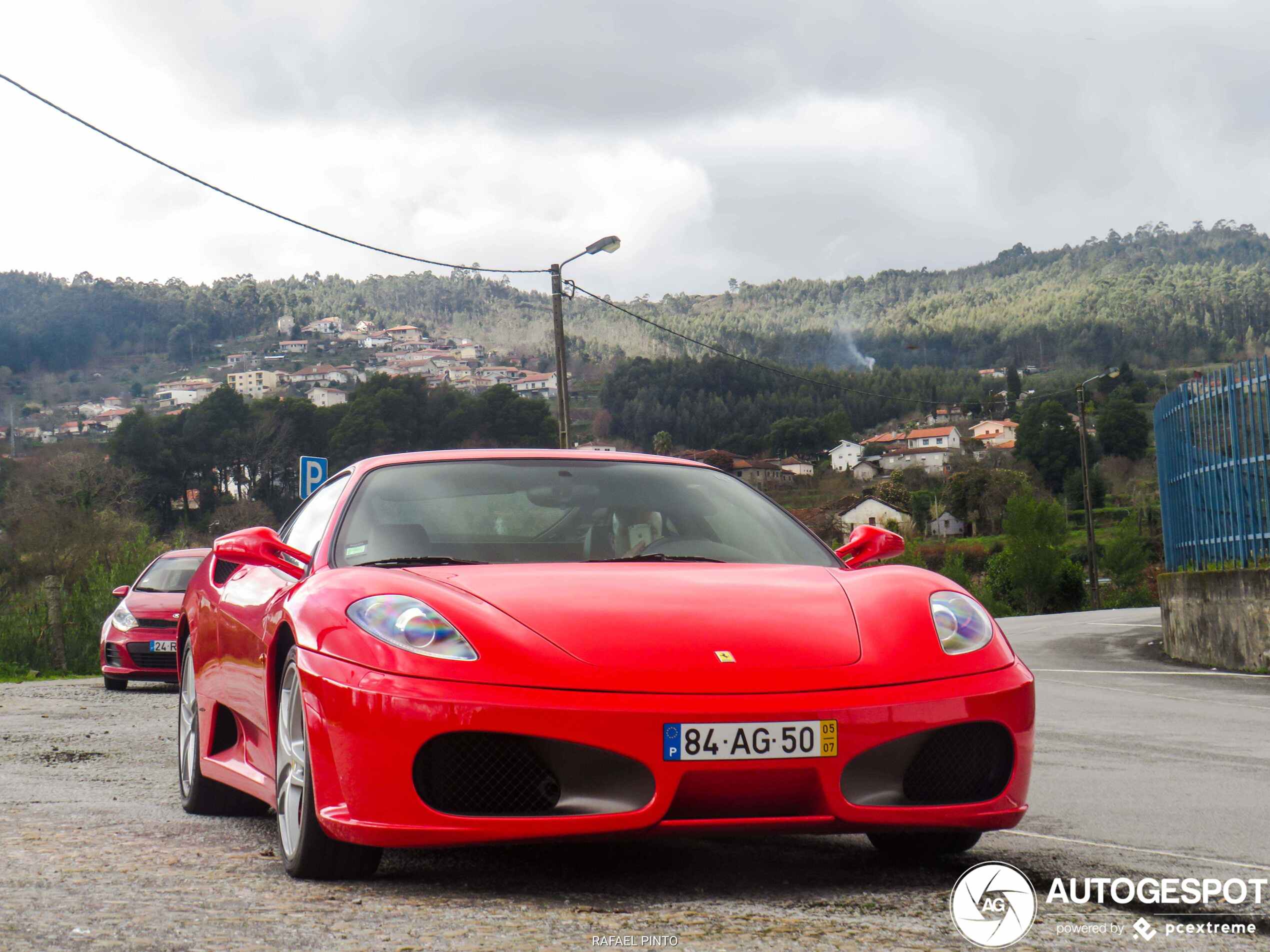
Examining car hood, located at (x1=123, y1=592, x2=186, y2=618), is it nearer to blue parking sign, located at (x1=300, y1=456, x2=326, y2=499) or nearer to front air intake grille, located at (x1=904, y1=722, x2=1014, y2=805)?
blue parking sign, located at (x1=300, y1=456, x2=326, y2=499)

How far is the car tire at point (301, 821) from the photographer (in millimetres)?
3734

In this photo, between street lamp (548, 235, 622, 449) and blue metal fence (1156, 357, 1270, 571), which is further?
street lamp (548, 235, 622, 449)

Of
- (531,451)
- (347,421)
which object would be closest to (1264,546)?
(531,451)

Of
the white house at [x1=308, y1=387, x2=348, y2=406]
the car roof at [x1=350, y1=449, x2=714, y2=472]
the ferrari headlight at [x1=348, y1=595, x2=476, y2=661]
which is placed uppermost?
the white house at [x1=308, y1=387, x2=348, y2=406]

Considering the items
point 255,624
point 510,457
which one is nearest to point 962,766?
point 510,457

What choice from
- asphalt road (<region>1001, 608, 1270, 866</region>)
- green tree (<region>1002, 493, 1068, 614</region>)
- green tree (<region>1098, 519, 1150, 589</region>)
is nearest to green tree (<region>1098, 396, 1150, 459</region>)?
green tree (<region>1098, 519, 1150, 589</region>)

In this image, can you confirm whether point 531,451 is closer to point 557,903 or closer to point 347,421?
point 557,903

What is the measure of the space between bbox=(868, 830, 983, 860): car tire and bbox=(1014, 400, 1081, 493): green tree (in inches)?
4139

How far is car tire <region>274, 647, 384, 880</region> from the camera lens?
3.73 meters

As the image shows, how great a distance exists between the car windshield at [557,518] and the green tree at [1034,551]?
6277cm

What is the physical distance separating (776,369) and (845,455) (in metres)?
62.4

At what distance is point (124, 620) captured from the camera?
51.4ft

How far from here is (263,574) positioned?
16.1 ft

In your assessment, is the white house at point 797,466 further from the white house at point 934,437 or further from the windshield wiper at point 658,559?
the windshield wiper at point 658,559
